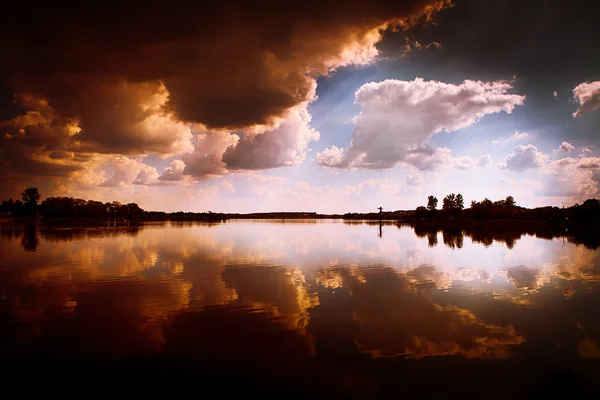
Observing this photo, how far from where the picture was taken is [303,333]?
52.7ft

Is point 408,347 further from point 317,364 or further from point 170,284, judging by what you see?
point 170,284

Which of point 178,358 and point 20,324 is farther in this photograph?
point 20,324

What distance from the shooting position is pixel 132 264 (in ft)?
120

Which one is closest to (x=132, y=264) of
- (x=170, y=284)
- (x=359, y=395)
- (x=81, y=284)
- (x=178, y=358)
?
(x=81, y=284)

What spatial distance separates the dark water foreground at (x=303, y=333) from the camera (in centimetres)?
1161

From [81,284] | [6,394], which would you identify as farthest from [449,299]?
[81,284]

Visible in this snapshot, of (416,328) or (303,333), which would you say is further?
(416,328)

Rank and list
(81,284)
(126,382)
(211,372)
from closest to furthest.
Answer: (126,382), (211,372), (81,284)

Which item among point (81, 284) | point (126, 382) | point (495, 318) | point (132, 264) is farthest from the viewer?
point (132, 264)

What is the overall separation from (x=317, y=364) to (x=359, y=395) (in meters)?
2.32

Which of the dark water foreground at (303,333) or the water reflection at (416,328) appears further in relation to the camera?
the water reflection at (416,328)

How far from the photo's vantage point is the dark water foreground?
11609 mm

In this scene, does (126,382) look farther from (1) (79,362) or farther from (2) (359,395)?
(2) (359,395)

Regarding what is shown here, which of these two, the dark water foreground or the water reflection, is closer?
the dark water foreground
